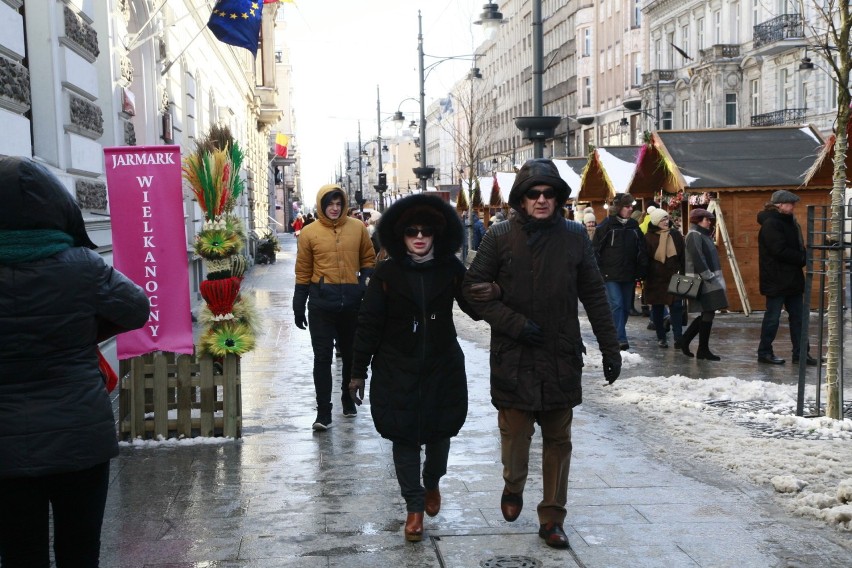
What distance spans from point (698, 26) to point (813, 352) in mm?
48801

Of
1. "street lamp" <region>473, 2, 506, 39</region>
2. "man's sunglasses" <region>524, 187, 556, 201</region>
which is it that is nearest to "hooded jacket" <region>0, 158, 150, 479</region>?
"man's sunglasses" <region>524, 187, 556, 201</region>

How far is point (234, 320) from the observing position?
7.55m

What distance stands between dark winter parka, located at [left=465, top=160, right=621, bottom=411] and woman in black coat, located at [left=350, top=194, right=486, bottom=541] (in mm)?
190

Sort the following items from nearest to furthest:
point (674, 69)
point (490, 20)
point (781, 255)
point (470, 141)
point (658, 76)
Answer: point (781, 255)
point (490, 20)
point (470, 141)
point (658, 76)
point (674, 69)

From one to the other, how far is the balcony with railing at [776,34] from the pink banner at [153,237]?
137ft

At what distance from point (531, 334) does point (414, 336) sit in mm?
564

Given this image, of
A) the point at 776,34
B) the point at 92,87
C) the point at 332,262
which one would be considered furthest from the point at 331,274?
the point at 776,34

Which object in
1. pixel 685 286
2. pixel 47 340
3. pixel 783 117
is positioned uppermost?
pixel 783 117

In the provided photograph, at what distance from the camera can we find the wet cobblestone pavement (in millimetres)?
4980

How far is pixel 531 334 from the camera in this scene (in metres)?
5.05

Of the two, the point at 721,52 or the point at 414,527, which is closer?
the point at 414,527

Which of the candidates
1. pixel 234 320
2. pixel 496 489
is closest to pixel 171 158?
pixel 234 320

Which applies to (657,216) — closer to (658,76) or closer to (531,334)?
(531,334)

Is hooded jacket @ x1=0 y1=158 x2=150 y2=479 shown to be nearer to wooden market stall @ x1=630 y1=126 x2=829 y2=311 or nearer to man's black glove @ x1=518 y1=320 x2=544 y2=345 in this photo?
man's black glove @ x1=518 y1=320 x2=544 y2=345
